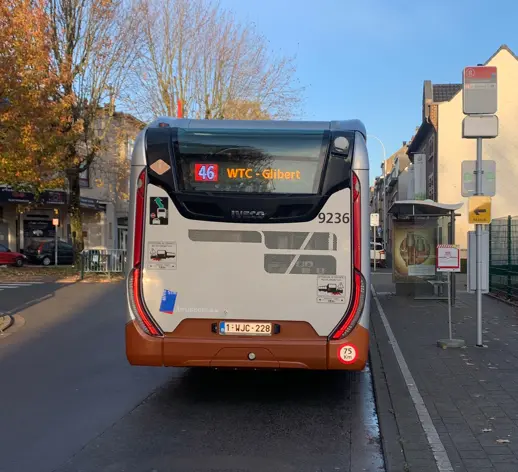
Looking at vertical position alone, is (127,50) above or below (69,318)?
above

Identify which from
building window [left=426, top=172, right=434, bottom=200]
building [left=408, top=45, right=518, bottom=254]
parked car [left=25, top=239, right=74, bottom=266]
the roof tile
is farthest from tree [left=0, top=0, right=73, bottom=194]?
the roof tile

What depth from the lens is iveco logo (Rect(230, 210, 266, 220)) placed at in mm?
5848

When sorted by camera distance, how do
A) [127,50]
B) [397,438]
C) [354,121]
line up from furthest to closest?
1. [127,50]
2. [354,121]
3. [397,438]

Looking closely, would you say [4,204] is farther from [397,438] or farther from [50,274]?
[397,438]

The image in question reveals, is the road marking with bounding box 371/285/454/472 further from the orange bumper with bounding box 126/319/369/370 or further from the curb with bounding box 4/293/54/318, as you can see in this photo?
the curb with bounding box 4/293/54/318

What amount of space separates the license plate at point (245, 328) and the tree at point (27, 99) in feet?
30.7

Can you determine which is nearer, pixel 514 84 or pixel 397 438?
pixel 397 438

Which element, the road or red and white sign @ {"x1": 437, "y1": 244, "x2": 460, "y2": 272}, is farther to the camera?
red and white sign @ {"x1": 437, "y1": 244, "x2": 460, "y2": 272}

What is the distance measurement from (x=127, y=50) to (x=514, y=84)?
2145 centimetres

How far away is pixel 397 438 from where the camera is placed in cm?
507

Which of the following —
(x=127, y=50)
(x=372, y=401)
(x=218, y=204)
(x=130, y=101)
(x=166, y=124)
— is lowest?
(x=372, y=401)

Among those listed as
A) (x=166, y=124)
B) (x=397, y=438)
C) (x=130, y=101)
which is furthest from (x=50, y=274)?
(x=397, y=438)

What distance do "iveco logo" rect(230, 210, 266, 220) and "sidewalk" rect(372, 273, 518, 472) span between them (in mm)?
2394

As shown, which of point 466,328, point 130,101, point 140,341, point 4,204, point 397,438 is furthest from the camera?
point 4,204
